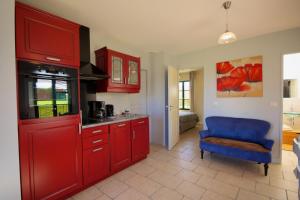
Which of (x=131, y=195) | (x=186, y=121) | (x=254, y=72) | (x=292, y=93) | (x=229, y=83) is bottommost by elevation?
(x=131, y=195)

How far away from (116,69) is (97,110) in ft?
2.76

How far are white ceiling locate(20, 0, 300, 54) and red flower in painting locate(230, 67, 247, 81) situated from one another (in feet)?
2.18

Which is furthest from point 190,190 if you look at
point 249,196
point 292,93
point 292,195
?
point 292,93

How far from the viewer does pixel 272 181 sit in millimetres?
2217

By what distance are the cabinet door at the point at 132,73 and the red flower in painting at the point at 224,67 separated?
196 cm

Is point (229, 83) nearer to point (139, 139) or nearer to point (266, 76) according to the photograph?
point (266, 76)

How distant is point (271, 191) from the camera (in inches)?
78.2

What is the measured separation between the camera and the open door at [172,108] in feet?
11.5

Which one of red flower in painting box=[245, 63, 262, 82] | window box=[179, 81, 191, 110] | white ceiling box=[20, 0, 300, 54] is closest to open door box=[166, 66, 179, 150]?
white ceiling box=[20, 0, 300, 54]

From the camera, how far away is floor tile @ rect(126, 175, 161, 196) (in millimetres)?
2059

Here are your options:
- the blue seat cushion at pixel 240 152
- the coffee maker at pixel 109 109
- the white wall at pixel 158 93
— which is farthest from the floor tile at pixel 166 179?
the white wall at pixel 158 93

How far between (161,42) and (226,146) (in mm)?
2531

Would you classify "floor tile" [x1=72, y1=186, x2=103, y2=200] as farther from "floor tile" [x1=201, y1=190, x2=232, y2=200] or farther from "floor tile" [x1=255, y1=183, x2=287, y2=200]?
"floor tile" [x1=255, y1=183, x2=287, y2=200]

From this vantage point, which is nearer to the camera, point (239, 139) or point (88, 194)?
point (88, 194)
